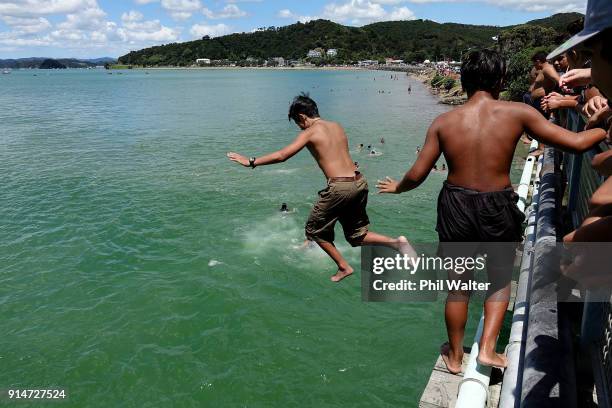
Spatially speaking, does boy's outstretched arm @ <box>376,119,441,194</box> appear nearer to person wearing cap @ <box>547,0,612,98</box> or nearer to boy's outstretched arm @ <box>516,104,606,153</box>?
boy's outstretched arm @ <box>516,104,606,153</box>

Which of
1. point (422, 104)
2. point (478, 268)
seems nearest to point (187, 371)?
point (478, 268)

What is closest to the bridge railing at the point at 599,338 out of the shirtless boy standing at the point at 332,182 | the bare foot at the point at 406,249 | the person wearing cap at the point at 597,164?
the person wearing cap at the point at 597,164

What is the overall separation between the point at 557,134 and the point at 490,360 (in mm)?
2012

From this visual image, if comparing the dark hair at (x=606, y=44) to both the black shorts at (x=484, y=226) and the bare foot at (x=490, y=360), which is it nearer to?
the black shorts at (x=484, y=226)

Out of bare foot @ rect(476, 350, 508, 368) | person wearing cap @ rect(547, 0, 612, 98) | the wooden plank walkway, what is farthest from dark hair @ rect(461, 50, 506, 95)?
the wooden plank walkway

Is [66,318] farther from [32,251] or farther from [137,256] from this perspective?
[32,251]

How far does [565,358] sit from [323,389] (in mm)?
7091

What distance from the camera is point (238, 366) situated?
33.5ft

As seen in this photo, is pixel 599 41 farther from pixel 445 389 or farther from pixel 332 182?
pixel 332 182

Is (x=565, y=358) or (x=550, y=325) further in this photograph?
(x=550, y=325)

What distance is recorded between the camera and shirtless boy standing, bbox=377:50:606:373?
3604mm

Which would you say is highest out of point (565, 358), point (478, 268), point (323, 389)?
point (478, 268)

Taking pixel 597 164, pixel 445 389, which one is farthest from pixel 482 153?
pixel 445 389

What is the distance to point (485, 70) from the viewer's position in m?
3.72
